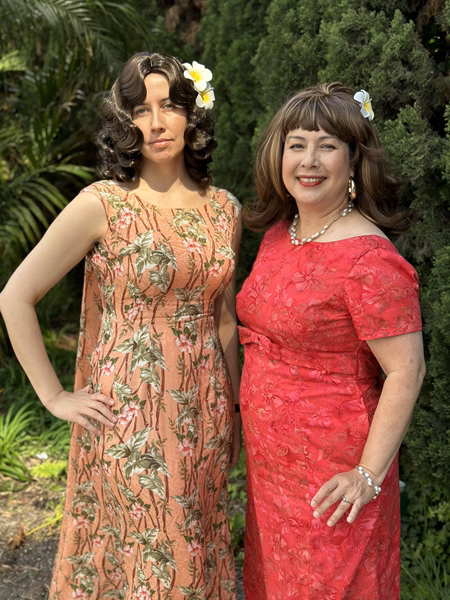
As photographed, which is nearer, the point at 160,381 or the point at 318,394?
the point at 318,394

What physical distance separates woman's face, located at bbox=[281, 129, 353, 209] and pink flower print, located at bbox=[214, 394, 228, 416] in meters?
0.70

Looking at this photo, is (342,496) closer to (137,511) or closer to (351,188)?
(137,511)

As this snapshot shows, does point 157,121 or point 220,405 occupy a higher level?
point 157,121

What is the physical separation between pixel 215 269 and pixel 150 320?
0.83 feet

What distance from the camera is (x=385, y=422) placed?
1.85m

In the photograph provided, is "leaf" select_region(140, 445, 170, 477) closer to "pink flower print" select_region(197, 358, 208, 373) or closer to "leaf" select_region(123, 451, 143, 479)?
"leaf" select_region(123, 451, 143, 479)

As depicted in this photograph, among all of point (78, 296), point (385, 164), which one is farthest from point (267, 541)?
point (78, 296)

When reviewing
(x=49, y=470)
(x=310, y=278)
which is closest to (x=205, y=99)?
(x=310, y=278)

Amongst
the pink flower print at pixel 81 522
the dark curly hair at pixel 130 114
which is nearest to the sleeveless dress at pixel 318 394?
the dark curly hair at pixel 130 114

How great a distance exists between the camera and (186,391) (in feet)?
7.15

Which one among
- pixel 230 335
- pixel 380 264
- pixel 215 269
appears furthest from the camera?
pixel 230 335

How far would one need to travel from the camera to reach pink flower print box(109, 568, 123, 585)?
2.48 m

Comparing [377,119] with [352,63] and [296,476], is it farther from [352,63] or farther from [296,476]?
[296,476]

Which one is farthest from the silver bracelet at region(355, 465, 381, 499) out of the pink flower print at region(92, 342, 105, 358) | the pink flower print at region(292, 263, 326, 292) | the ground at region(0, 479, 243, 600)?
the ground at region(0, 479, 243, 600)
